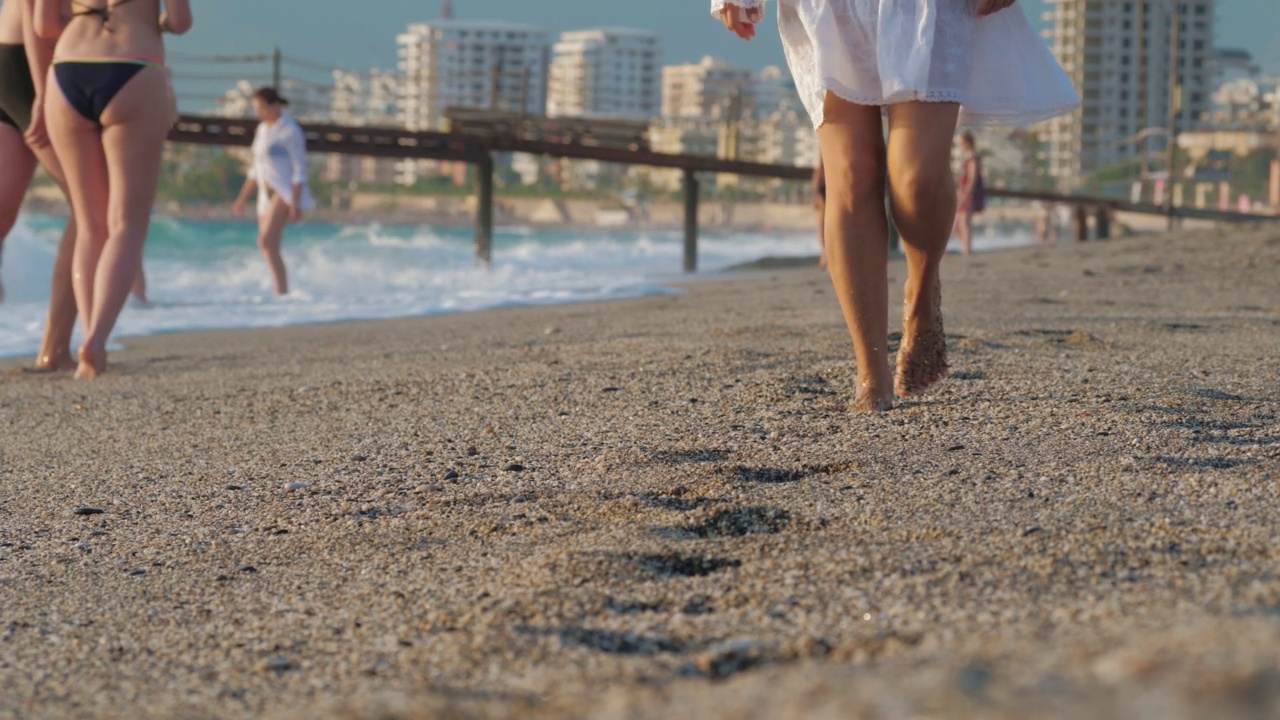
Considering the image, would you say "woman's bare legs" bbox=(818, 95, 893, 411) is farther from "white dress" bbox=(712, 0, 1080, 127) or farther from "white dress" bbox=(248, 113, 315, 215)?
"white dress" bbox=(248, 113, 315, 215)

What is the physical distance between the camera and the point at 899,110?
2.99 meters

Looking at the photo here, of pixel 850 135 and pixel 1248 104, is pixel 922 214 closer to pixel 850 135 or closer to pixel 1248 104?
pixel 850 135

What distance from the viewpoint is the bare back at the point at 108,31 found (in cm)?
489

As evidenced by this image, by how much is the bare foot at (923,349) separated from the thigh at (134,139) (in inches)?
114

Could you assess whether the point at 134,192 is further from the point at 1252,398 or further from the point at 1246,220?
the point at 1246,220

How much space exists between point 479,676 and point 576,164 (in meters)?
96.0

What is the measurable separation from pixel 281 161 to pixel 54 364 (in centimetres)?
488

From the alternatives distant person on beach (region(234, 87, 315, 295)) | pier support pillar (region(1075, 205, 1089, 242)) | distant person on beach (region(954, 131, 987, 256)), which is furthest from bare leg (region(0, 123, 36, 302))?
pier support pillar (region(1075, 205, 1089, 242))

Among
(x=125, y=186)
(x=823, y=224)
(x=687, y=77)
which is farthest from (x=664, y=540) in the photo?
(x=687, y=77)

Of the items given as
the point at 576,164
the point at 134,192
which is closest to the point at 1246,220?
the point at 134,192

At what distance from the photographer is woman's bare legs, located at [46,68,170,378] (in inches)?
195

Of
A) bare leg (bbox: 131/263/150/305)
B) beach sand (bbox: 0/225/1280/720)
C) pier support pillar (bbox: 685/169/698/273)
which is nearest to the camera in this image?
beach sand (bbox: 0/225/1280/720)

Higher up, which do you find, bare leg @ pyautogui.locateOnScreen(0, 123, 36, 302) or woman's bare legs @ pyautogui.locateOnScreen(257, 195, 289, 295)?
bare leg @ pyautogui.locateOnScreen(0, 123, 36, 302)

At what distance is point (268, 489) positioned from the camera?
2824mm
